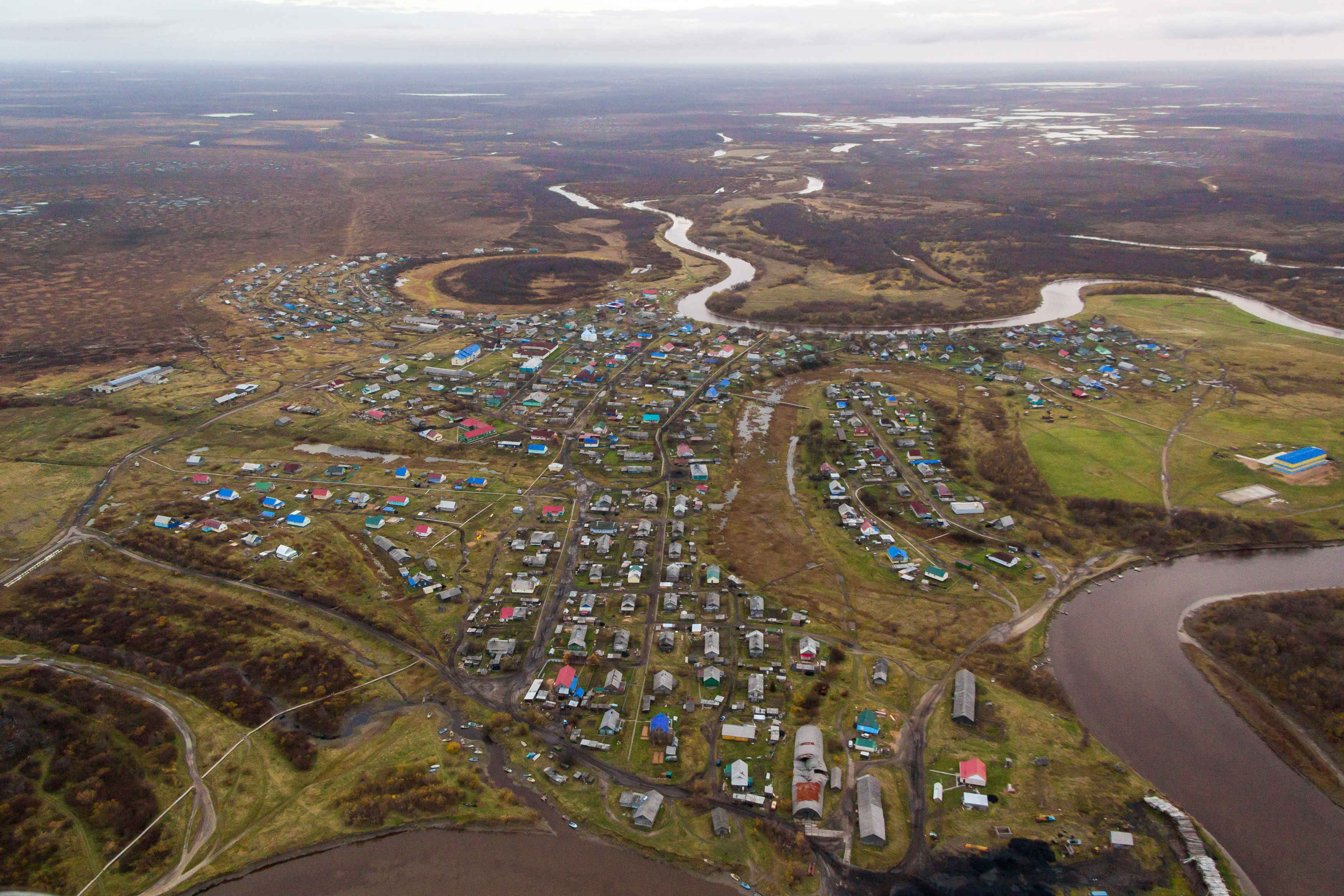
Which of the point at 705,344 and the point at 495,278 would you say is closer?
the point at 705,344

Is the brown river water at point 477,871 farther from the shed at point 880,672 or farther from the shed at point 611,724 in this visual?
the shed at point 880,672

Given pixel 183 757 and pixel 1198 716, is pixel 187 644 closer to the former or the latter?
pixel 183 757

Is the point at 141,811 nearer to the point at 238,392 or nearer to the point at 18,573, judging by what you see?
the point at 18,573

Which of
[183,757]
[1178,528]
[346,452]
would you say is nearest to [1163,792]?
[1178,528]

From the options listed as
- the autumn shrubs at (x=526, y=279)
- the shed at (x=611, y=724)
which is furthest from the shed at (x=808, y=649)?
the autumn shrubs at (x=526, y=279)

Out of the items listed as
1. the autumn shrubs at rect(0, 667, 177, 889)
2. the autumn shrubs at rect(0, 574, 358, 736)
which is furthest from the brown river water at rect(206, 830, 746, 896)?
the autumn shrubs at rect(0, 574, 358, 736)

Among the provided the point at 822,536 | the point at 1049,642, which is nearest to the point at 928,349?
the point at 822,536

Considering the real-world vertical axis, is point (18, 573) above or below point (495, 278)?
below
